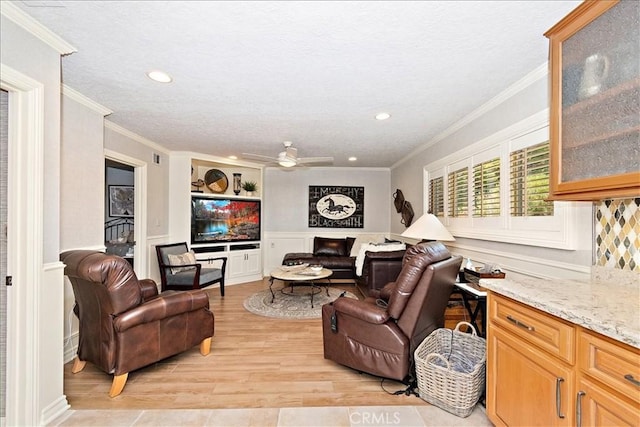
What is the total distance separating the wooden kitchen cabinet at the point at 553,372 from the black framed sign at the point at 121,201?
7.00 metres

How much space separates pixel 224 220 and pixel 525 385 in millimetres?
5227

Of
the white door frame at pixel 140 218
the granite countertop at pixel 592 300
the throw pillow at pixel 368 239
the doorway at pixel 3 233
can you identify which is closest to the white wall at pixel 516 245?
the granite countertop at pixel 592 300

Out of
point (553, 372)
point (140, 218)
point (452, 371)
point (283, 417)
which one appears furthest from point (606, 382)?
point (140, 218)

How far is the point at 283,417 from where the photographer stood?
1915 millimetres

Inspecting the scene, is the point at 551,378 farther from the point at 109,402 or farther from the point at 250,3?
the point at 109,402

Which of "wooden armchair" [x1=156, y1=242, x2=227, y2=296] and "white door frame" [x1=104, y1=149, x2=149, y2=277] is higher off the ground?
"white door frame" [x1=104, y1=149, x2=149, y2=277]

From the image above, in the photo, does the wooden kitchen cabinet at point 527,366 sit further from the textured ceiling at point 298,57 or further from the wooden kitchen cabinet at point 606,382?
the textured ceiling at point 298,57

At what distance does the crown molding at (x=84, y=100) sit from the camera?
2.65 meters

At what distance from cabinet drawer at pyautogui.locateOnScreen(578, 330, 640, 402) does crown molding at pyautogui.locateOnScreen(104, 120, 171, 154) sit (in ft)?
15.3

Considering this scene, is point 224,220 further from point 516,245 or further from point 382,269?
point 516,245

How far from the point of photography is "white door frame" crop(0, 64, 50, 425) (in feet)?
5.54

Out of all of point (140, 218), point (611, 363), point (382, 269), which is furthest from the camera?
point (140, 218)

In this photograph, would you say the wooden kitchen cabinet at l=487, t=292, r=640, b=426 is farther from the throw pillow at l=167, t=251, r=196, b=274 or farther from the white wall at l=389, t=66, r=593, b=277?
the throw pillow at l=167, t=251, r=196, b=274

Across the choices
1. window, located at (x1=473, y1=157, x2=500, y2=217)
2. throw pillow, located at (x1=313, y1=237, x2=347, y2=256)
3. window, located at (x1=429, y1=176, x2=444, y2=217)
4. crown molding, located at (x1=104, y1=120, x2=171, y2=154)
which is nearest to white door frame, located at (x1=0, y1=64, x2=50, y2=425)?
crown molding, located at (x1=104, y1=120, x2=171, y2=154)
